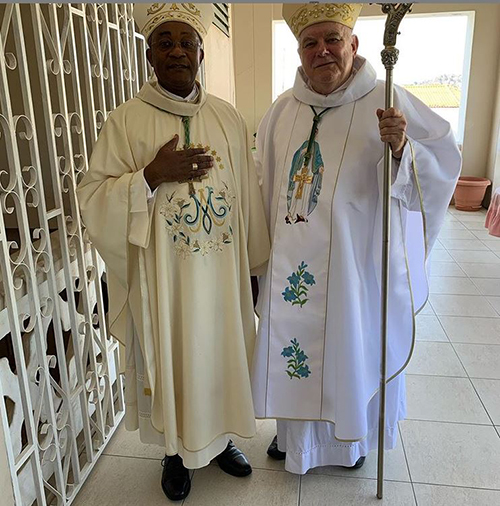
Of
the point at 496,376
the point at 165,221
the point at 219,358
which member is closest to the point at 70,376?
the point at 219,358

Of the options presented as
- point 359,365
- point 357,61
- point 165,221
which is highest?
point 357,61

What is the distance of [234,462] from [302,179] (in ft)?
3.55

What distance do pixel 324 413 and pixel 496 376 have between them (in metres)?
1.29

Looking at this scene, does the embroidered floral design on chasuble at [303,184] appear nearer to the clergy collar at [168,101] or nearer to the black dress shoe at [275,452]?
the clergy collar at [168,101]

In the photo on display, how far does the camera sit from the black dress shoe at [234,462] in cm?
190

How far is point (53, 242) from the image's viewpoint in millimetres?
1833

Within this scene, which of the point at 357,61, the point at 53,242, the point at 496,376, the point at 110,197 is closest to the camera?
the point at 110,197

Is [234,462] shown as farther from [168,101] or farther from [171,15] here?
[171,15]

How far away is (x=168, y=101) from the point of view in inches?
58.6

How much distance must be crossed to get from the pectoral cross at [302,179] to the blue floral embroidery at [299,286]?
8.9 inches

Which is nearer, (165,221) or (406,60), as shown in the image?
(165,221)

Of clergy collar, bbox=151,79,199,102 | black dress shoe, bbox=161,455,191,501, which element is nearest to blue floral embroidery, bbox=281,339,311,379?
black dress shoe, bbox=161,455,191,501

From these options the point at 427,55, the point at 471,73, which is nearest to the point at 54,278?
the point at 471,73

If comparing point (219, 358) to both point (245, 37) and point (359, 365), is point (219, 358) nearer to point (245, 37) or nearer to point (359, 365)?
point (359, 365)
